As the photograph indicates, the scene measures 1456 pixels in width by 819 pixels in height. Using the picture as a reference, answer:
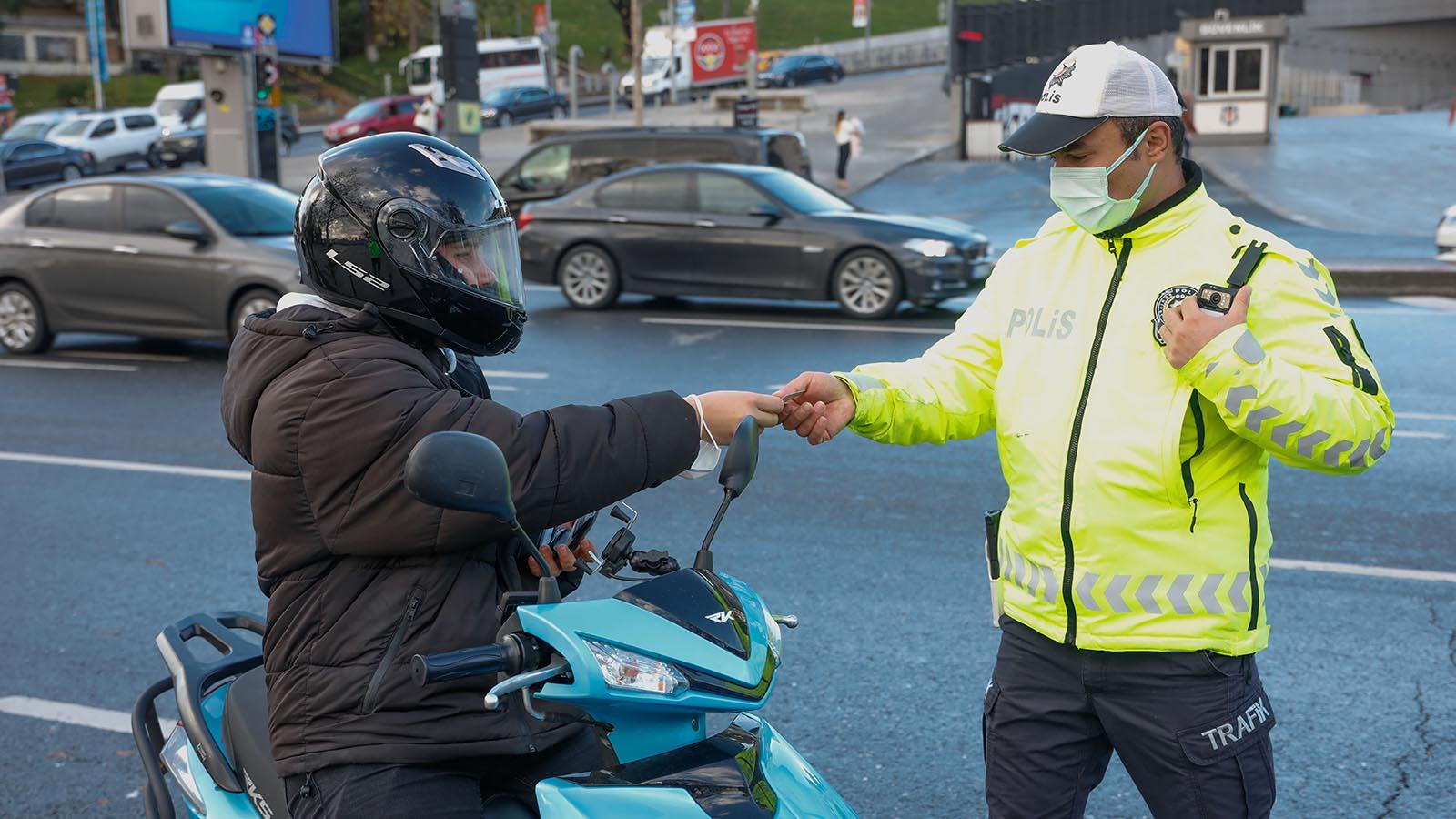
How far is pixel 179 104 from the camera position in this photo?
4678cm

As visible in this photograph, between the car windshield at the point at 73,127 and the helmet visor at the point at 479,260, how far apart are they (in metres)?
43.2

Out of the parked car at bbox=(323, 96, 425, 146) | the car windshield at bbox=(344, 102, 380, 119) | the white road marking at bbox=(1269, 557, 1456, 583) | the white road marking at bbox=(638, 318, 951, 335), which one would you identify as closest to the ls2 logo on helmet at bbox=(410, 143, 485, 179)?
the white road marking at bbox=(1269, 557, 1456, 583)

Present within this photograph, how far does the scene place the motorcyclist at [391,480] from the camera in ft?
7.18

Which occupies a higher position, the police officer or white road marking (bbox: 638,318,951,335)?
the police officer

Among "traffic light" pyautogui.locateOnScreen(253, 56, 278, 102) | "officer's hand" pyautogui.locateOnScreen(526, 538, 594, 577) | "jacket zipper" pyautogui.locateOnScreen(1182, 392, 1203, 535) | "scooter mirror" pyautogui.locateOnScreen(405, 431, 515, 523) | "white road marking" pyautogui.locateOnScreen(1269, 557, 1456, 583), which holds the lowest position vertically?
"white road marking" pyautogui.locateOnScreen(1269, 557, 1456, 583)

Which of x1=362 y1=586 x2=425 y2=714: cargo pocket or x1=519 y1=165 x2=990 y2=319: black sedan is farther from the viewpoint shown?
x1=519 y1=165 x2=990 y2=319: black sedan

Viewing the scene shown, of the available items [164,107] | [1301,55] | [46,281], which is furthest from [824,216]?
[1301,55]

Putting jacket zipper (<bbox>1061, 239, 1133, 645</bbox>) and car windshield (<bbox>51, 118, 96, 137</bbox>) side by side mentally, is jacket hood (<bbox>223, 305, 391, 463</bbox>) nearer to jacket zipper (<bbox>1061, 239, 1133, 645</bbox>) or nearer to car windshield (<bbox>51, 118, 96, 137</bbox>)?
jacket zipper (<bbox>1061, 239, 1133, 645</bbox>)

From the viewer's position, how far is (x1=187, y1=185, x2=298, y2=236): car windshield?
40.5ft

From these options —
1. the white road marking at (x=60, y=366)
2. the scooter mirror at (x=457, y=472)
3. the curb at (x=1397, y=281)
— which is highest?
the scooter mirror at (x=457, y=472)

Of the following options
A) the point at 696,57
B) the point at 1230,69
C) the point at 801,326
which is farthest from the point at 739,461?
the point at 696,57

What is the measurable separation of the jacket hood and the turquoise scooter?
20.8 inches

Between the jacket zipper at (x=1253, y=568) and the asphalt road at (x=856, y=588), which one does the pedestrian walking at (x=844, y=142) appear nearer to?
the asphalt road at (x=856, y=588)

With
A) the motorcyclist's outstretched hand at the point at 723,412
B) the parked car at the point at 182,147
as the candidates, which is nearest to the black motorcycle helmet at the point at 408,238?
the motorcyclist's outstretched hand at the point at 723,412
